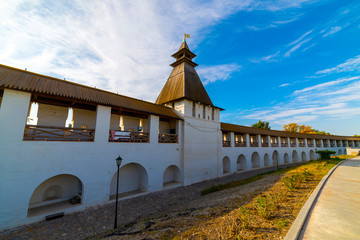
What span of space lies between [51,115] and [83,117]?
5.65 ft

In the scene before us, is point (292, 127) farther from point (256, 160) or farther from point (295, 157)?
point (256, 160)

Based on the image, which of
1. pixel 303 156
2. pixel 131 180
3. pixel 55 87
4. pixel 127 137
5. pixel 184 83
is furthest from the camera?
pixel 303 156

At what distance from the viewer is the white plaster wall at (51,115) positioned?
8.84 m

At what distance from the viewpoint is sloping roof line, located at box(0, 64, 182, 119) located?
6.82m

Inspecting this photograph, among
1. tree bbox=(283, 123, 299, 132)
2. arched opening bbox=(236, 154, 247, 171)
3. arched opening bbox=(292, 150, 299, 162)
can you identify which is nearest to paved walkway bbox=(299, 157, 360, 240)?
arched opening bbox=(236, 154, 247, 171)

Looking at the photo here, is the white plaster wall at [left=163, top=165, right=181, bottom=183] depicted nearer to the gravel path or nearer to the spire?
the gravel path

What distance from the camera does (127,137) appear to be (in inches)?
403

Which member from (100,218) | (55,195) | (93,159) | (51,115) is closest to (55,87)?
(51,115)

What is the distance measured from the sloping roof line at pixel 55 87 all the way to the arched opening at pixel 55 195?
5247 millimetres

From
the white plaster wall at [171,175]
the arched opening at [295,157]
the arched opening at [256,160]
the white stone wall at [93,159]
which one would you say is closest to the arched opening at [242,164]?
the arched opening at [256,160]

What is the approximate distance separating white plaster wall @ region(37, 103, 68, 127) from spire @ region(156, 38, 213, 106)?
29.7ft

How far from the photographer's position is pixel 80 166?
26.3ft

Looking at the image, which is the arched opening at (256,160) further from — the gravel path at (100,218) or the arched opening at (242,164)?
the gravel path at (100,218)

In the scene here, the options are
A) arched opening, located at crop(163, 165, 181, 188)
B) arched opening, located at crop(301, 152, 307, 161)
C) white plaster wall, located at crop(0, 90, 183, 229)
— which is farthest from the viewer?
arched opening, located at crop(301, 152, 307, 161)
